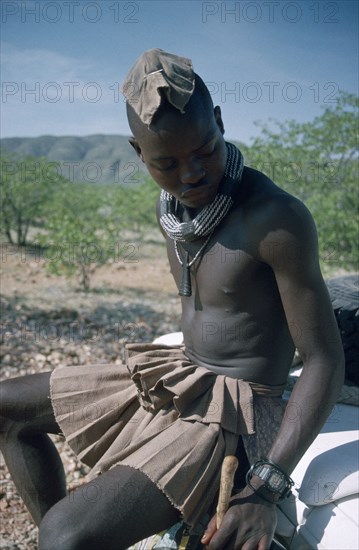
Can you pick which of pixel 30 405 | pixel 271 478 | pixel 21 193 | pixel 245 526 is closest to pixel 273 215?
pixel 271 478

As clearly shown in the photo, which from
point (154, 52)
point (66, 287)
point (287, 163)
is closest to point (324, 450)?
point (154, 52)

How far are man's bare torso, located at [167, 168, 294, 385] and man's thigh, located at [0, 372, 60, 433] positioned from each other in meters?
0.58

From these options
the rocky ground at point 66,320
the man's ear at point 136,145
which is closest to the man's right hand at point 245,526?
the man's ear at point 136,145

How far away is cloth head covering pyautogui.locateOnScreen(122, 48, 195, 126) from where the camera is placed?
1.75m

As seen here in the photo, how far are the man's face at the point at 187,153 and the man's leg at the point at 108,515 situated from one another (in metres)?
0.90

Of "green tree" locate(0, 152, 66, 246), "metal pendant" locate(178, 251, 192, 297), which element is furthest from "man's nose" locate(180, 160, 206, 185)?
"green tree" locate(0, 152, 66, 246)

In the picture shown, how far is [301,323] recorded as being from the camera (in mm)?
1854

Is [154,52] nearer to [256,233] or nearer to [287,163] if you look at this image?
[256,233]

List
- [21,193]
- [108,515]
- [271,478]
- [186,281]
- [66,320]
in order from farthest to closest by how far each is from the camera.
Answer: [21,193], [66,320], [186,281], [271,478], [108,515]

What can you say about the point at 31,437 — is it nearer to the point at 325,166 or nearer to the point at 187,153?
the point at 187,153

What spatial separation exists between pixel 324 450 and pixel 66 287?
6.42 metres

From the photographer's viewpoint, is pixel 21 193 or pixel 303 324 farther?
pixel 21 193

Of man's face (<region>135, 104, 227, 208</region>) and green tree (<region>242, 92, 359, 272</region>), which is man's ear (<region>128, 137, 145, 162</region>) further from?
green tree (<region>242, 92, 359, 272</region>)

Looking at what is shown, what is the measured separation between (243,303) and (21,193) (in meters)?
9.88
